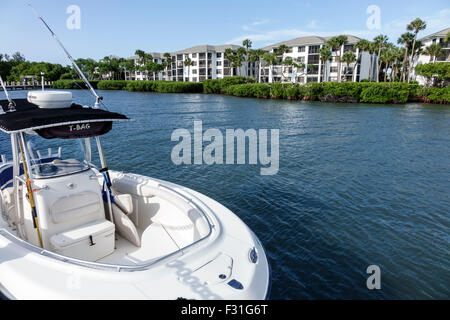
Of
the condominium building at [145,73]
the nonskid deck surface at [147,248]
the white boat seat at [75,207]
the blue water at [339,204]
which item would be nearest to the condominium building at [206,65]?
the condominium building at [145,73]

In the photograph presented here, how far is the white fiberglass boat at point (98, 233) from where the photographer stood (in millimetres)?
4180

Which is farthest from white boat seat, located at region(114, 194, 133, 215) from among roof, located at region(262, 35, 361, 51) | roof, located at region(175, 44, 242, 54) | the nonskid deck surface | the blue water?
roof, located at region(175, 44, 242, 54)

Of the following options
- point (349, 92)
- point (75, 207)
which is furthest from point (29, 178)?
point (349, 92)

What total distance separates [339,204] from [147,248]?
850cm

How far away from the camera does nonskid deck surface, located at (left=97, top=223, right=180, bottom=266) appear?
6225mm

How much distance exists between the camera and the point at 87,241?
5.80 metres

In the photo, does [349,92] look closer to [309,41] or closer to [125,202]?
[309,41]

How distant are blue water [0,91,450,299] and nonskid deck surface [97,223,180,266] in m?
3.01

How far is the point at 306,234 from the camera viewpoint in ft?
32.5

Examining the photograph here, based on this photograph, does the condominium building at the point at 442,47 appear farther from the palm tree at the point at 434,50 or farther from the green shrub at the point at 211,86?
the green shrub at the point at 211,86

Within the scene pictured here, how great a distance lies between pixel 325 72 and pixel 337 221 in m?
80.1

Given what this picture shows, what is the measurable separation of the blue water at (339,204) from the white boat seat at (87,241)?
419 cm
